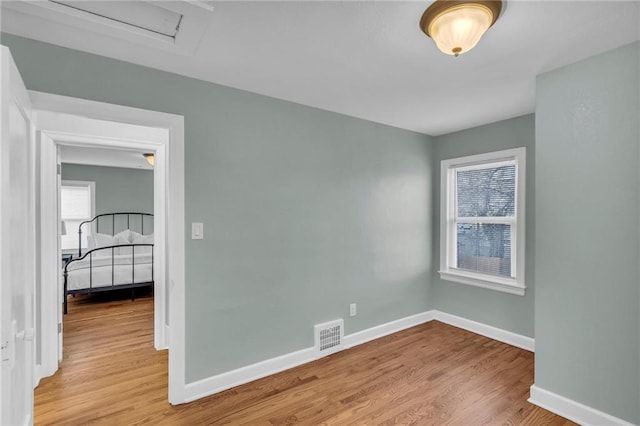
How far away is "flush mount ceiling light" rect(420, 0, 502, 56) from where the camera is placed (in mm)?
1404

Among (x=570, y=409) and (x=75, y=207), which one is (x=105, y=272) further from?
(x=570, y=409)

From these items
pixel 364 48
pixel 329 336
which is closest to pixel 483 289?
pixel 329 336

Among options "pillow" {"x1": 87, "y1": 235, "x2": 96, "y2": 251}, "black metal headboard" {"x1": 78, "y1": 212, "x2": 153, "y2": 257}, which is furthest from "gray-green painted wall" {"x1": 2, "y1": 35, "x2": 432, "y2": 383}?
"black metal headboard" {"x1": 78, "y1": 212, "x2": 153, "y2": 257}

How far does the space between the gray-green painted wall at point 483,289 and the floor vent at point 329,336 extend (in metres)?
1.56

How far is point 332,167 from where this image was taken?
3.06m

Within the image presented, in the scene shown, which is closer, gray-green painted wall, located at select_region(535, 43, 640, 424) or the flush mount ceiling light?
the flush mount ceiling light

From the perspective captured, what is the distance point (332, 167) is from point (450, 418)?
2195 mm

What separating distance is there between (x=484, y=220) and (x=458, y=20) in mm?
2601

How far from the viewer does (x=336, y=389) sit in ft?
7.94

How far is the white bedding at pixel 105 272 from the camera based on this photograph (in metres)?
4.65

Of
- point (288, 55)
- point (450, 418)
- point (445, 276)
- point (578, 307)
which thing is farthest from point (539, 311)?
point (288, 55)

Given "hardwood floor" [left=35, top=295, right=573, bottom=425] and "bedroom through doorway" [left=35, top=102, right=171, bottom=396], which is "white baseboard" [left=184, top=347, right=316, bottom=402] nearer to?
"hardwood floor" [left=35, top=295, right=573, bottom=425]

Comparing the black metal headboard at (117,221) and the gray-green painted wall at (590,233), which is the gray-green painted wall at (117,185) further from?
the gray-green painted wall at (590,233)

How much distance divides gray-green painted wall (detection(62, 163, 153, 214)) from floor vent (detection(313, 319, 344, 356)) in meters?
6.00
